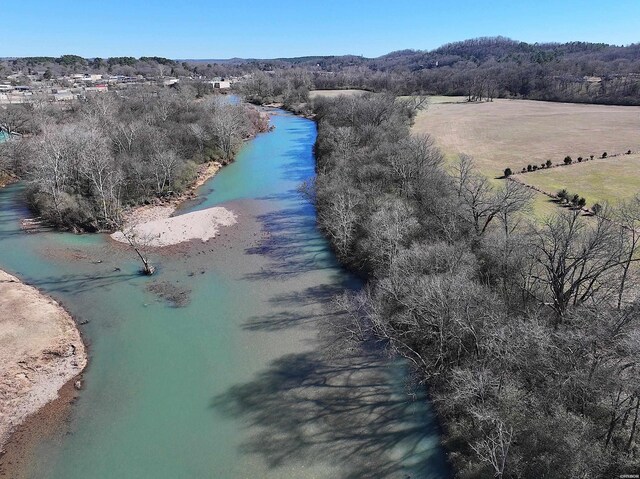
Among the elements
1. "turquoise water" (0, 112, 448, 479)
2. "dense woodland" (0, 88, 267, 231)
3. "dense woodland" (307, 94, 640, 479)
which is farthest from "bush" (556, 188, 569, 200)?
"dense woodland" (0, 88, 267, 231)

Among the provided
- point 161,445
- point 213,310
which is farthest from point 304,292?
point 161,445

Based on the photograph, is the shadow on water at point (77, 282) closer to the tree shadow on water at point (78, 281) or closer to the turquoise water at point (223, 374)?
the tree shadow on water at point (78, 281)

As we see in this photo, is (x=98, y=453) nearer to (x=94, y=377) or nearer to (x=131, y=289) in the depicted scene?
(x=94, y=377)

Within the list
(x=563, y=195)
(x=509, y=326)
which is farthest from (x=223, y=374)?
(x=563, y=195)

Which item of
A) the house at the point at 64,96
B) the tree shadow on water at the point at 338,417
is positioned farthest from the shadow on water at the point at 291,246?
the house at the point at 64,96

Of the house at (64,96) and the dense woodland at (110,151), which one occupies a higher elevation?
the house at (64,96)

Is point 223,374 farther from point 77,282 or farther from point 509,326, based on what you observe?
point 77,282
